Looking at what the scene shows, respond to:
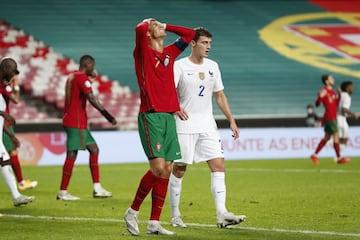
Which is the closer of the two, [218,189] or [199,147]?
[218,189]

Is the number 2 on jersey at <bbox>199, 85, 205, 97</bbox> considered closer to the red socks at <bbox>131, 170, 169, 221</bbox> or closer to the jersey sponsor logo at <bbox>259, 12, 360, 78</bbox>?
the red socks at <bbox>131, 170, 169, 221</bbox>

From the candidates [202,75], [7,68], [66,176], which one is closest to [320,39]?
[66,176]

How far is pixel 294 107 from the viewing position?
107 feet

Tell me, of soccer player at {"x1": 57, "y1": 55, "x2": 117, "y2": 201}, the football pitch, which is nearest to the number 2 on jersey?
the football pitch

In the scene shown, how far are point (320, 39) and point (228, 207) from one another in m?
25.2

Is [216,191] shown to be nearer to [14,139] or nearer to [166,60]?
[166,60]

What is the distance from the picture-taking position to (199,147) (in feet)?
34.3

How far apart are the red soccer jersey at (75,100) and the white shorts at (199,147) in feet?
14.3

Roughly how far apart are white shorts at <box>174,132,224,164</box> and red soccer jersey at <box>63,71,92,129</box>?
4.36 metres

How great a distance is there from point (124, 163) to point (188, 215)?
14.1 m

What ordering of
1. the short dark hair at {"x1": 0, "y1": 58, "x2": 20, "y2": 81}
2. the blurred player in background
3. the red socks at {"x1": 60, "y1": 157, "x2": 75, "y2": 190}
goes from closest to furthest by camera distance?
the short dark hair at {"x1": 0, "y1": 58, "x2": 20, "y2": 81}
the red socks at {"x1": 60, "y1": 157, "x2": 75, "y2": 190}
the blurred player in background

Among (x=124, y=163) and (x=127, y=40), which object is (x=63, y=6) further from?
(x=124, y=163)

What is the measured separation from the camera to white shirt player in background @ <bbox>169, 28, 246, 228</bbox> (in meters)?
10.4

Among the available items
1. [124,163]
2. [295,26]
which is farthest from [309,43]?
[124,163]
